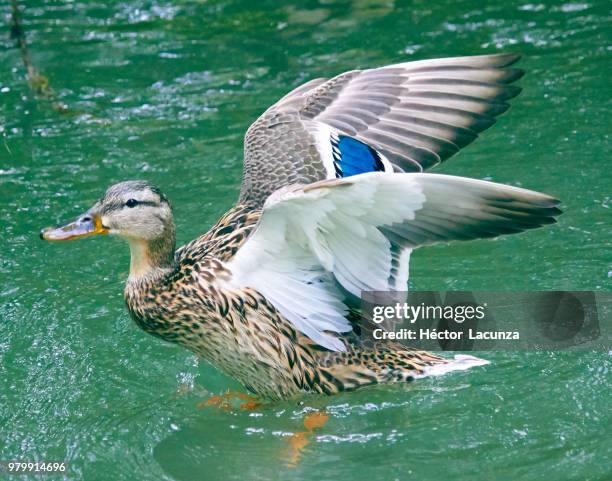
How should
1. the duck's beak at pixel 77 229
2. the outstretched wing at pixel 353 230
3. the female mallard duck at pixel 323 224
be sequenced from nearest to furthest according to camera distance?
the outstretched wing at pixel 353 230, the female mallard duck at pixel 323 224, the duck's beak at pixel 77 229

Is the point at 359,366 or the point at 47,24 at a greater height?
the point at 47,24

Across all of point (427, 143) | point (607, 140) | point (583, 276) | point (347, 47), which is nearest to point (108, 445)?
point (427, 143)

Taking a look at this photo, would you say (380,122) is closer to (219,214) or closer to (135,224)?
(219,214)

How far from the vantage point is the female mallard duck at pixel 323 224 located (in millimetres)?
4934

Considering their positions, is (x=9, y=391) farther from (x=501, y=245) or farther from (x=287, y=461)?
(x=501, y=245)

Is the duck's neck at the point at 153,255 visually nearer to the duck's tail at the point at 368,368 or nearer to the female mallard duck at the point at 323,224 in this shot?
the female mallard duck at the point at 323,224

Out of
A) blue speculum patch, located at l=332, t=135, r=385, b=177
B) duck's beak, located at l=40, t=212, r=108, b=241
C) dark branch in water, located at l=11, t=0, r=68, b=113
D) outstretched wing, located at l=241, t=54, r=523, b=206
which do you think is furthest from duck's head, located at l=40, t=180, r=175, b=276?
dark branch in water, located at l=11, t=0, r=68, b=113

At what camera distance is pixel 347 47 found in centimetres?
1005

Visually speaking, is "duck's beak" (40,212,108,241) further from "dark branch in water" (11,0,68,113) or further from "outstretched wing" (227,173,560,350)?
"dark branch in water" (11,0,68,113)

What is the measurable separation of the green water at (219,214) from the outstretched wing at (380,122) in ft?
2.87

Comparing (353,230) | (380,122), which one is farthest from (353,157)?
(353,230)

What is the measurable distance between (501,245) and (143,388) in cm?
253

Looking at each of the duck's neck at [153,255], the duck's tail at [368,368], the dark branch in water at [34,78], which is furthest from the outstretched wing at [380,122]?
the dark branch in water at [34,78]

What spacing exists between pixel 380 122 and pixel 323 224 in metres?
1.76
